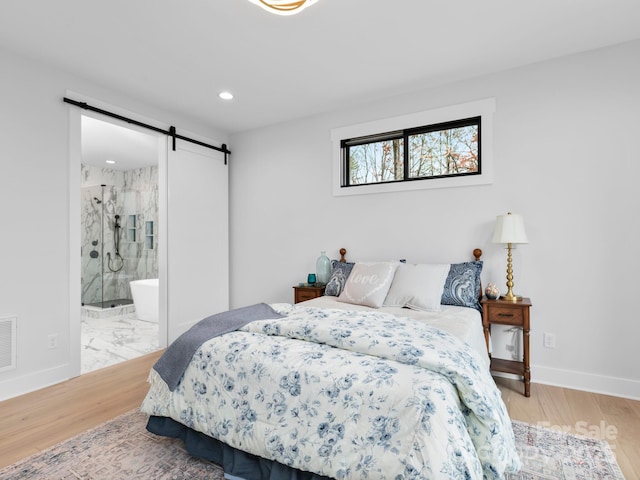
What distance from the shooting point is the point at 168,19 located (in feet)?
7.68

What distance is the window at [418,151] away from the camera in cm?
321

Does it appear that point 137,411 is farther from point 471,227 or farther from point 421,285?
point 471,227

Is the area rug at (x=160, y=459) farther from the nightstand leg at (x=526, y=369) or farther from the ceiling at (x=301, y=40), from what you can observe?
the ceiling at (x=301, y=40)

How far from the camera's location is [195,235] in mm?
4246

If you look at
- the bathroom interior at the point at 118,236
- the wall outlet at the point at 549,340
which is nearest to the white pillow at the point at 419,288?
the wall outlet at the point at 549,340

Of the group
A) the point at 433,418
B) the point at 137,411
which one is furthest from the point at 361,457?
the point at 137,411

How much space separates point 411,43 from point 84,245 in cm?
609

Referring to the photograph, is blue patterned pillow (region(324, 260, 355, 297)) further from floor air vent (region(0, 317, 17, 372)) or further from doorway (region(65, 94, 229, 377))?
floor air vent (region(0, 317, 17, 372))

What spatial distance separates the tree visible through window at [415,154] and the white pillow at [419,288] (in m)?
1.04

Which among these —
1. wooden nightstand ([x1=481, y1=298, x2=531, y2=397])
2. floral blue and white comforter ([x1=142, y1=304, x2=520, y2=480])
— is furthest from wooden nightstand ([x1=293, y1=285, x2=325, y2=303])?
floral blue and white comforter ([x1=142, y1=304, x2=520, y2=480])

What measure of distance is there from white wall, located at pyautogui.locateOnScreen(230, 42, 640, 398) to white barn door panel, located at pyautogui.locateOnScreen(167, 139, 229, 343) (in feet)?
6.43

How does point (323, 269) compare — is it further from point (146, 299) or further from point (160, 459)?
point (146, 299)

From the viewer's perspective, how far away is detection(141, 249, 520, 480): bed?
1.30 m

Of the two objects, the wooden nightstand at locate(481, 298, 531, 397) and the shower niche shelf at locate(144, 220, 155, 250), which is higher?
the shower niche shelf at locate(144, 220, 155, 250)
